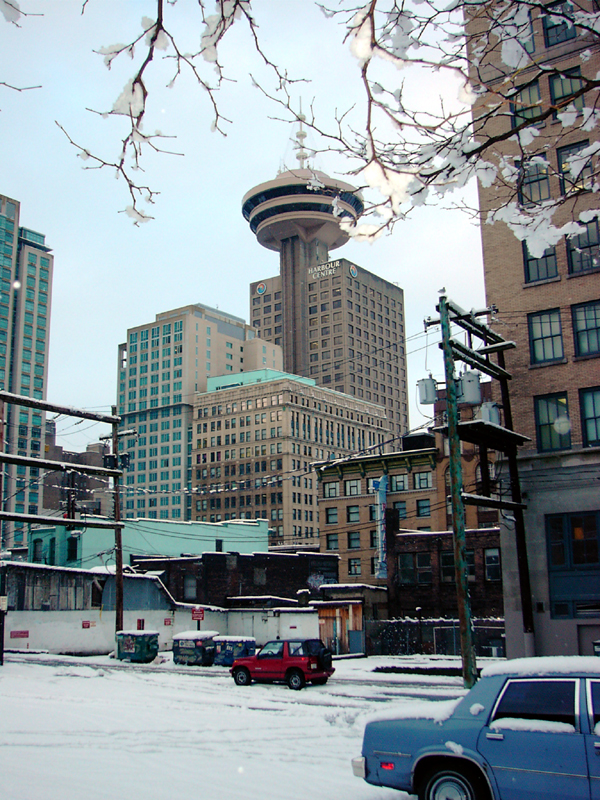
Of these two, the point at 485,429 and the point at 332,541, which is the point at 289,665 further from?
the point at 332,541

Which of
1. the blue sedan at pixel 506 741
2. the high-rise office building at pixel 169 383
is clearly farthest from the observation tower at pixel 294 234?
the blue sedan at pixel 506 741

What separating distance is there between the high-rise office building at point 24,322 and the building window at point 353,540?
10881 cm

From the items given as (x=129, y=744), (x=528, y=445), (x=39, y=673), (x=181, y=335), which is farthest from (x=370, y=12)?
(x=181, y=335)

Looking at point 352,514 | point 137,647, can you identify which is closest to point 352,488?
point 352,514

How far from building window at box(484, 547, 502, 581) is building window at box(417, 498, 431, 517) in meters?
Result: 15.2

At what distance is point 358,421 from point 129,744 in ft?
485

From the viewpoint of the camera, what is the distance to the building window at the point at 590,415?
2611 centimetres

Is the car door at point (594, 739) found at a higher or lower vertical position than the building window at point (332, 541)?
lower

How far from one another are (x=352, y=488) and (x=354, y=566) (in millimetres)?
7137

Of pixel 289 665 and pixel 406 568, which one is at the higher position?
pixel 406 568

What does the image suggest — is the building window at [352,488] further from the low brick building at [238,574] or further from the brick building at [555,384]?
Result: the brick building at [555,384]

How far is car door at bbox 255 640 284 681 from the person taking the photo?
25.9 meters

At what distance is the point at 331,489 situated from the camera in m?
66.7

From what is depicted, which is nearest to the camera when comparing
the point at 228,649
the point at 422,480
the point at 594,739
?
the point at 594,739
